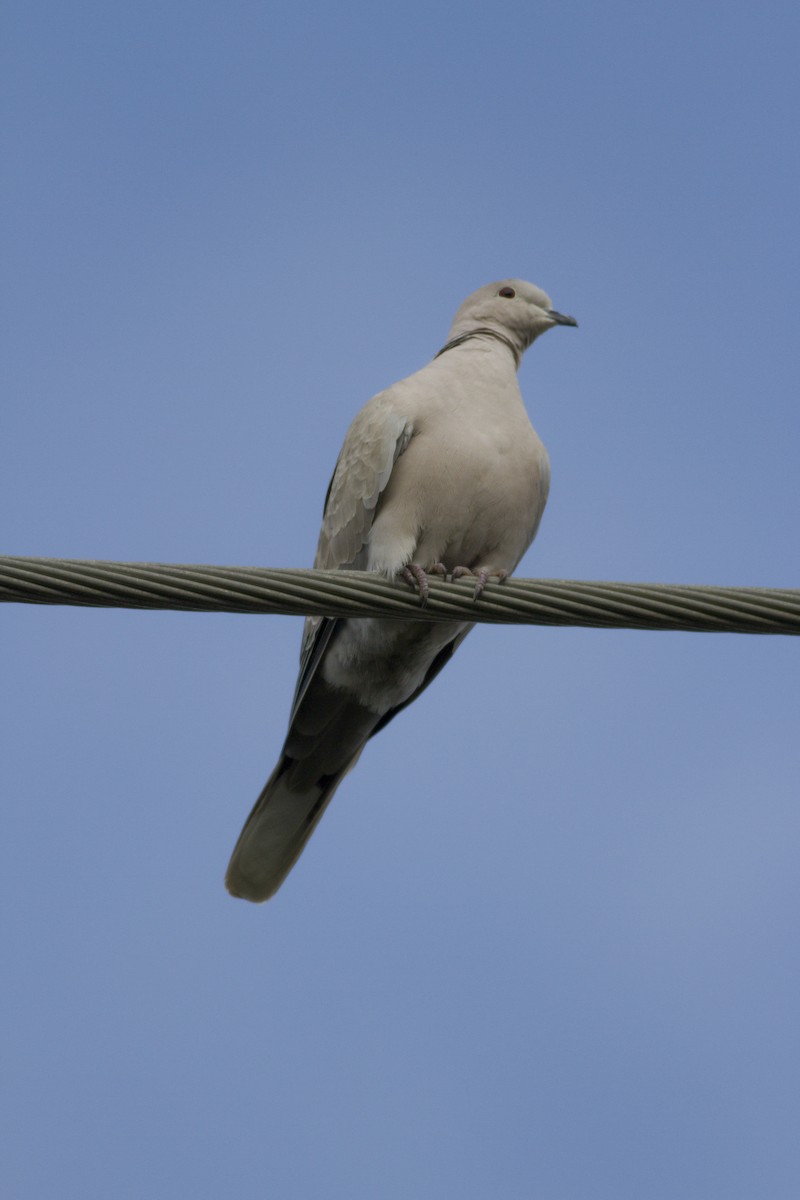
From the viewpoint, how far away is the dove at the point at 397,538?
493 centimetres

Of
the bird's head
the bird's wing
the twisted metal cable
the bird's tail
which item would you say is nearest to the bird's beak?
the bird's head

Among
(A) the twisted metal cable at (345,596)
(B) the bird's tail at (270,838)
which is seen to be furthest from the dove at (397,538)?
(A) the twisted metal cable at (345,596)

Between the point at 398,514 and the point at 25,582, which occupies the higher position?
the point at 398,514

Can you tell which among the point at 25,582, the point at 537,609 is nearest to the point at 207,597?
the point at 25,582

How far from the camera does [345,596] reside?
3.57 meters

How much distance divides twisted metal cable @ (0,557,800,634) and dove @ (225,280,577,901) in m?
0.94

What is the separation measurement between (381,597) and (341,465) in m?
1.60

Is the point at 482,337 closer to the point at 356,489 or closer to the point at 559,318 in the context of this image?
the point at 559,318

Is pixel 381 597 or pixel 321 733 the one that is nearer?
pixel 381 597

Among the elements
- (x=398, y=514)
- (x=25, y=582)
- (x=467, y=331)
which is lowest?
(x=25, y=582)

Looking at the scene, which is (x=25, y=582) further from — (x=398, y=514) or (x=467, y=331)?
(x=467, y=331)

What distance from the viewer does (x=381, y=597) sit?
12.1 ft

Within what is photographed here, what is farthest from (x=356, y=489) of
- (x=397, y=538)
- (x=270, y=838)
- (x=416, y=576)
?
(x=270, y=838)

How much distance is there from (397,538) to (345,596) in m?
1.34
